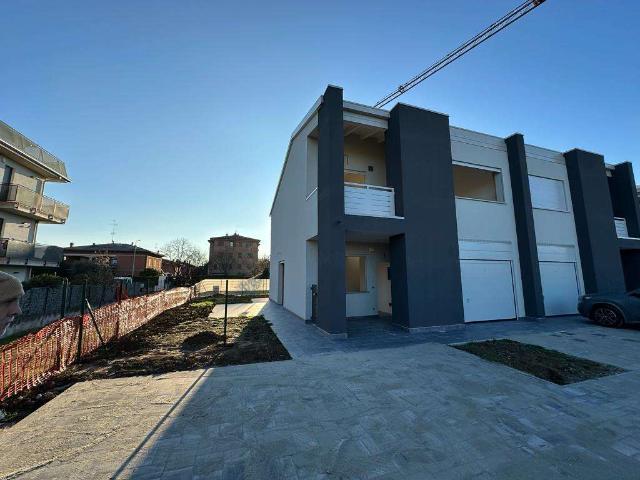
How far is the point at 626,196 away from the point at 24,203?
112 ft

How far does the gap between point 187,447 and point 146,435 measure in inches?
23.8

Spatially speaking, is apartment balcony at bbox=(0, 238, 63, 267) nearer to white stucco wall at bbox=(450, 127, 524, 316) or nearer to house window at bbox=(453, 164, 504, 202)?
white stucco wall at bbox=(450, 127, 524, 316)

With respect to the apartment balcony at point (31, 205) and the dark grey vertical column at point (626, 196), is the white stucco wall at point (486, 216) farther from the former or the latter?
the apartment balcony at point (31, 205)

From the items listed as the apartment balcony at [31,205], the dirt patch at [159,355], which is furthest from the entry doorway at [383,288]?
the apartment balcony at [31,205]

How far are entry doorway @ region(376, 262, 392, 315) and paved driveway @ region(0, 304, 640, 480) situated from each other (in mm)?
6189

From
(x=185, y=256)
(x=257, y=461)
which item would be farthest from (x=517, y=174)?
(x=185, y=256)

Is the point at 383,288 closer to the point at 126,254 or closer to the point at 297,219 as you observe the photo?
the point at 297,219

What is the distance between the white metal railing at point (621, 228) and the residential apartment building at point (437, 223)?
0.10 metres

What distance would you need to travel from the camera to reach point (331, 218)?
8023 mm

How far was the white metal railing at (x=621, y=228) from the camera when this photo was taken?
1348 cm

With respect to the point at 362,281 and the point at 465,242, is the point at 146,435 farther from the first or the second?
the point at 465,242

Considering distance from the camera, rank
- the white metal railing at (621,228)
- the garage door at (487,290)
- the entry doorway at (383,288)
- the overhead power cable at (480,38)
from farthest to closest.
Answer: the overhead power cable at (480,38) → the white metal railing at (621,228) → the entry doorway at (383,288) → the garage door at (487,290)

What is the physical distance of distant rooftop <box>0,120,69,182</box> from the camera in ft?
53.3

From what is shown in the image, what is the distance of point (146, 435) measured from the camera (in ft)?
10.1
